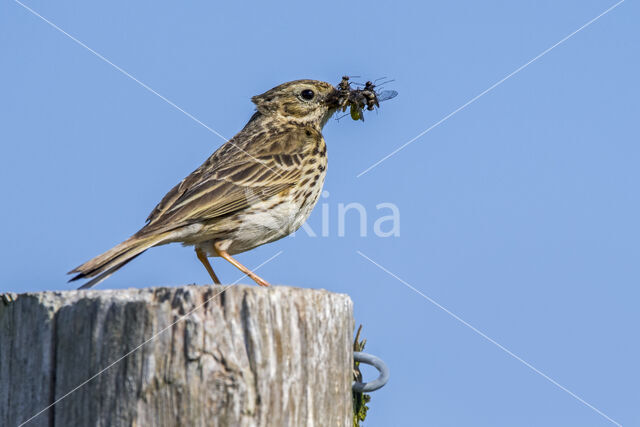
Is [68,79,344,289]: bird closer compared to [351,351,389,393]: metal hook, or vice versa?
[351,351,389,393]: metal hook

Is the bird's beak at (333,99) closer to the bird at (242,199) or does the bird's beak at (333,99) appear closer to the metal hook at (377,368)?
the bird at (242,199)

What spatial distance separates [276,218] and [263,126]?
2158mm

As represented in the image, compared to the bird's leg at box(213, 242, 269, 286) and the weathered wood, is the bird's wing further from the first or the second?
the weathered wood

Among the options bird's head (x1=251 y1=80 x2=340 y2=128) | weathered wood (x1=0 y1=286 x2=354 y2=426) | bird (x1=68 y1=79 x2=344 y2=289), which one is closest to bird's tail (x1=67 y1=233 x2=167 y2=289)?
bird (x1=68 y1=79 x2=344 y2=289)

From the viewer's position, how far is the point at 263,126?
9.73 metres

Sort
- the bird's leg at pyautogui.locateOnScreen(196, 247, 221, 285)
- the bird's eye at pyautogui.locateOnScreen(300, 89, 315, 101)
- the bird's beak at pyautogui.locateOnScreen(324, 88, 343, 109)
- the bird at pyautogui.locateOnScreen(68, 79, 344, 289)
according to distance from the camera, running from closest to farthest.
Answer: the bird at pyautogui.locateOnScreen(68, 79, 344, 289)
the bird's leg at pyautogui.locateOnScreen(196, 247, 221, 285)
the bird's eye at pyautogui.locateOnScreen(300, 89, 315, 101)
the bird's beak at pyautogui.locateOnScreen(324, 88, 343, 109)

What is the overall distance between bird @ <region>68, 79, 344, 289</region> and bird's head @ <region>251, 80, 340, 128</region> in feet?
1.48

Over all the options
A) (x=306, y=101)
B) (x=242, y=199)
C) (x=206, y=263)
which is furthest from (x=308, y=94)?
(x=206, y=263)

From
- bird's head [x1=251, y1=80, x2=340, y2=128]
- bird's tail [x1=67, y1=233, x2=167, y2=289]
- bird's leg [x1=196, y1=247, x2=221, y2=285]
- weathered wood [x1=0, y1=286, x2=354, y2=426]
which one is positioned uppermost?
bird's head [x1=251, y1=80, x2=340, y2=128]

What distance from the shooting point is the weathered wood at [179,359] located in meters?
3.51

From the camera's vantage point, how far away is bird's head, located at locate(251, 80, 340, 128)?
988 cm

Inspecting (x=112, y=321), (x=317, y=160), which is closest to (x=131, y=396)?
(x=112, y=321)

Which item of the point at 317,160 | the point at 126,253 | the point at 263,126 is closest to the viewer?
the point at 126,253

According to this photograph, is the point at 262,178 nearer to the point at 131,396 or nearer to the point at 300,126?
the point at 300,126
